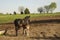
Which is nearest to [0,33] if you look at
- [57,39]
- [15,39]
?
[15,39]

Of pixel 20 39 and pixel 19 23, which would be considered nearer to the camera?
pixel 20 39

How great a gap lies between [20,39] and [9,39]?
3.05 feet

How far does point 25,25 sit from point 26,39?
1.90 meters

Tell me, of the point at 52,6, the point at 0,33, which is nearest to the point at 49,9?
the point at 52,6

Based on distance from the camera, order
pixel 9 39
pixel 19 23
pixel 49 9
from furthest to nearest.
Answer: pixel 49 9 < pixel 19 23 < pixel 9 39

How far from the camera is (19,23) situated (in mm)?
16125

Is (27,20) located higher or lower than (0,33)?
higher

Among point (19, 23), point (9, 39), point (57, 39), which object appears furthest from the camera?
point (19, 23)

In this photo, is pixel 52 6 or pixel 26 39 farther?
pixel 52 6

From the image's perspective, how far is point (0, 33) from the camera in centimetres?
1708

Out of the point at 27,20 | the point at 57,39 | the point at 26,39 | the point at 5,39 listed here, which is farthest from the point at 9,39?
the point at 57,39

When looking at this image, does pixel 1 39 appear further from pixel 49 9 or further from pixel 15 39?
pixel 49 9

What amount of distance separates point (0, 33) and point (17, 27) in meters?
1.67

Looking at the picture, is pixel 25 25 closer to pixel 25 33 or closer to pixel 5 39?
pixel 25 33
